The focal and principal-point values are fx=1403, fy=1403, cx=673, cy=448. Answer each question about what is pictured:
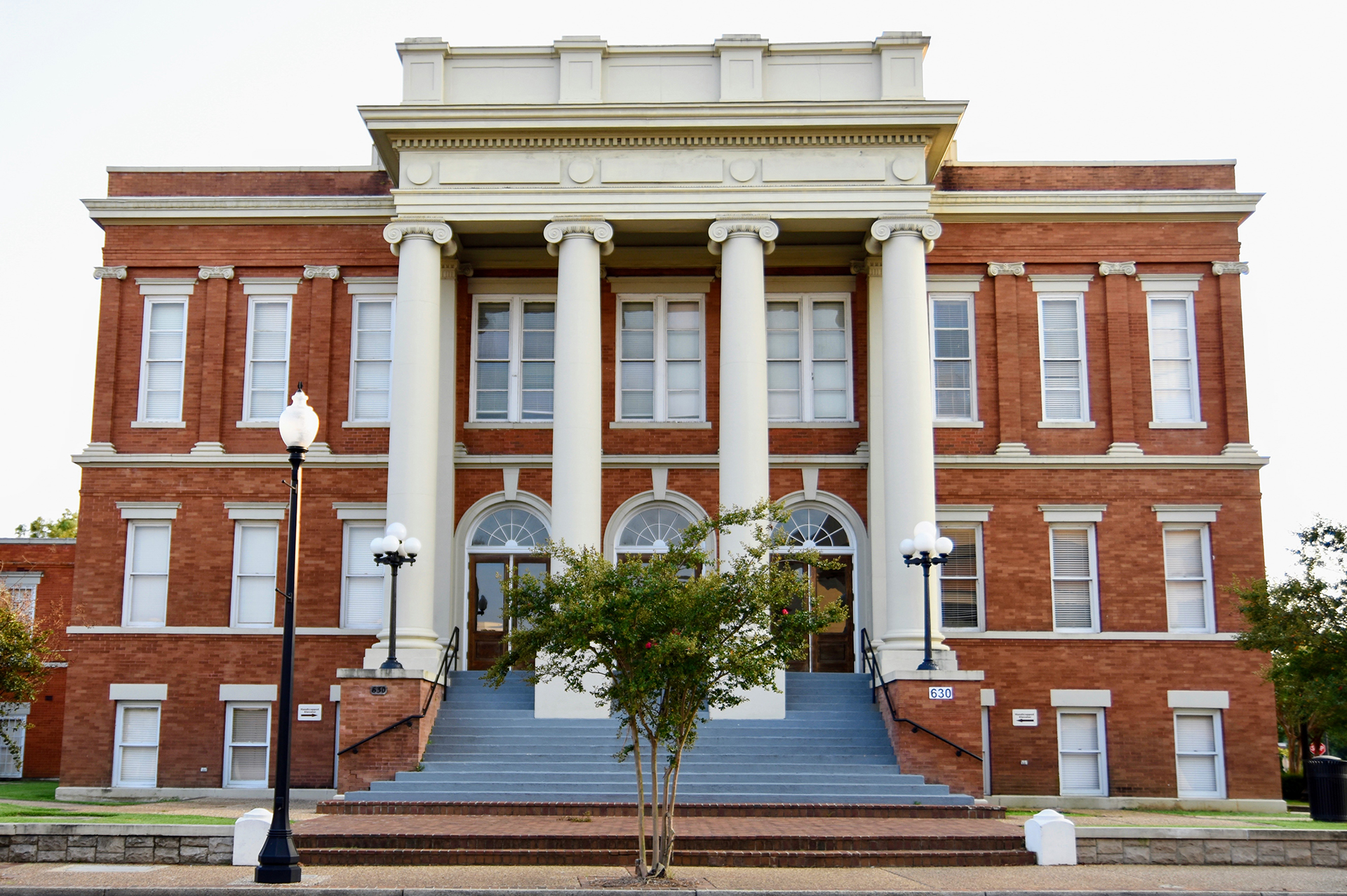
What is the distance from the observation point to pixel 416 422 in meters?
24.6

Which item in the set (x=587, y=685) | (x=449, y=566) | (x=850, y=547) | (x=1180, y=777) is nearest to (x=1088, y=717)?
(x=1180, y=777)

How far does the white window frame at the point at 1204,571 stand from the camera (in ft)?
87.5

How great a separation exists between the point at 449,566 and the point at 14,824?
37.3 ft

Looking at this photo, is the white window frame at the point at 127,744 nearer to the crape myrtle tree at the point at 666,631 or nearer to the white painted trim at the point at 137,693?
the white painted trim at the point at 137,693

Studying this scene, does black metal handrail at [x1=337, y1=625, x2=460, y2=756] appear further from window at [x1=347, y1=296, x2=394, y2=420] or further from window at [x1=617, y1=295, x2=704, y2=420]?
window at [x1=617, y1=295, x2=704, y2=420]

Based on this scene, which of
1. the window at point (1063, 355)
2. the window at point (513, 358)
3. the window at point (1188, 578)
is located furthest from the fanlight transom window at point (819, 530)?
the window at point (1188, 578)

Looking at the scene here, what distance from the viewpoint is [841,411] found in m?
27.9

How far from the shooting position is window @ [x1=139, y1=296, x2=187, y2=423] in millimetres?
27953

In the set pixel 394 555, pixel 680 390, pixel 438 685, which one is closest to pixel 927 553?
pixel 680 390

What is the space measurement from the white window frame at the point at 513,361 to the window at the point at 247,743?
6.95 m

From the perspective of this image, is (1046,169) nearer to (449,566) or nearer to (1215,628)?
(1215,628)

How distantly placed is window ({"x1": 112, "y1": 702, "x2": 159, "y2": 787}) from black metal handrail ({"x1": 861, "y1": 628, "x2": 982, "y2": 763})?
44.1ft

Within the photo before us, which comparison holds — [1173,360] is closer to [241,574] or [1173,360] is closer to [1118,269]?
[1118,269]

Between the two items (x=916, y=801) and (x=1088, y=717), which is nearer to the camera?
(x=916, y=801)
